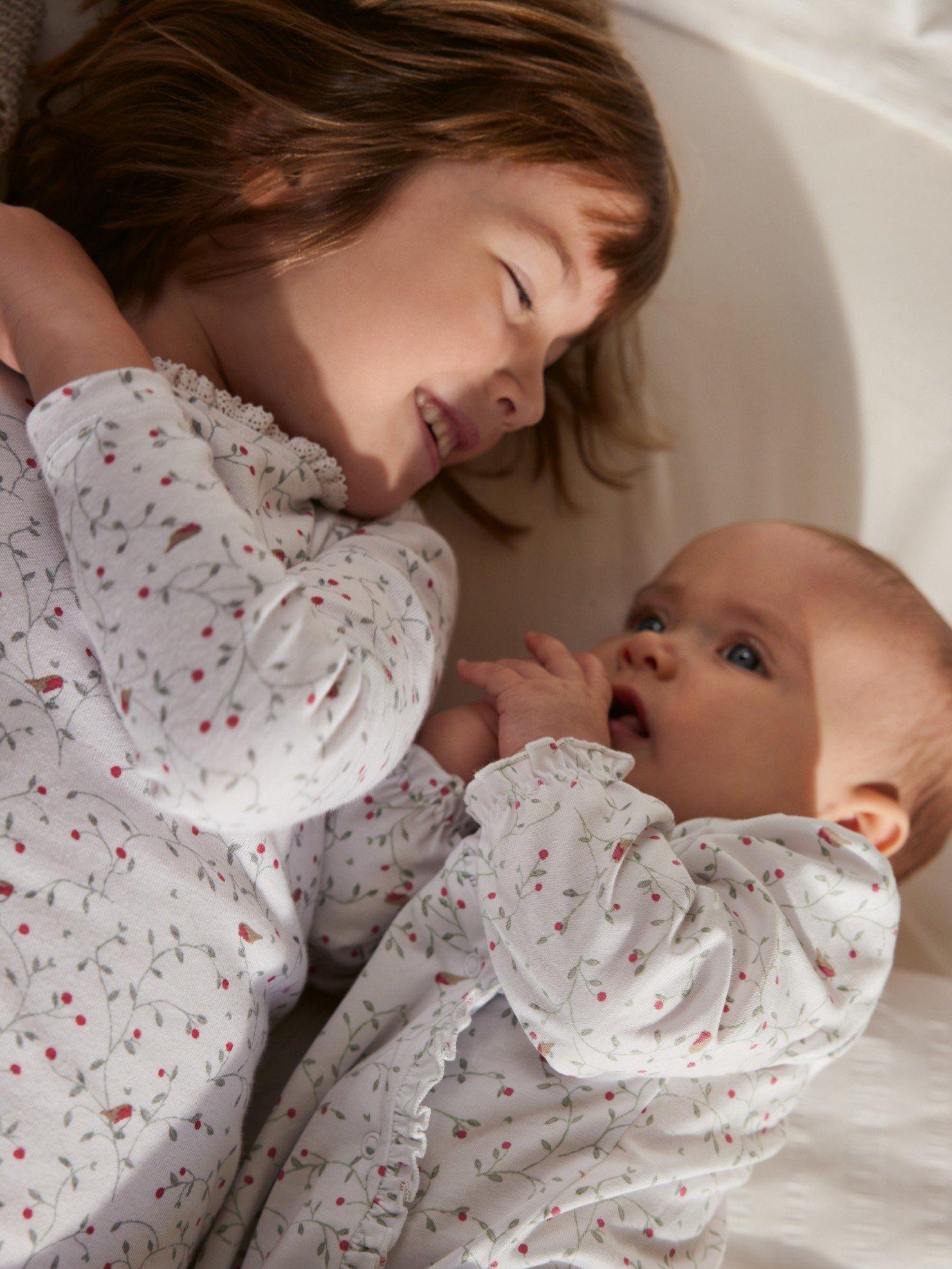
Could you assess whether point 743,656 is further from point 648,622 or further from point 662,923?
point 662,923

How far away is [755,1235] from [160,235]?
4.17 ft

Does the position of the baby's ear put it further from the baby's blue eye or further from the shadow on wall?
the shadow on wall

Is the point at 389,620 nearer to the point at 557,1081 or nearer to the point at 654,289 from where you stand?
the point at 557,1081

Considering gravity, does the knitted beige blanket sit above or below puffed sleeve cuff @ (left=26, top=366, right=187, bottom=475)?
above

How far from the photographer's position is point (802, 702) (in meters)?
1.17

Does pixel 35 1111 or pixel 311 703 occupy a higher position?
pixel 311 703

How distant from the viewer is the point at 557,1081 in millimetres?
1009

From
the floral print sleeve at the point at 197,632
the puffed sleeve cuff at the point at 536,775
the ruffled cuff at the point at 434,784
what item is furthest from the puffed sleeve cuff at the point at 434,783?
the floral print sleeve at the point at 197,632

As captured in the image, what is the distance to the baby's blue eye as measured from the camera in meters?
1.21

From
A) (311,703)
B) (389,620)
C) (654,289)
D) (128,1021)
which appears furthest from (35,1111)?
(654,289)

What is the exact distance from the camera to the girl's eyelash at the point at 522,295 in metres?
1.19

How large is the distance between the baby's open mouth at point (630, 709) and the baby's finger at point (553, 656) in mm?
60

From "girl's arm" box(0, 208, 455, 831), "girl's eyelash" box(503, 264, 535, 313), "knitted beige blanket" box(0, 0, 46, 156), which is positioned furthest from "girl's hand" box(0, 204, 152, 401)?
"girl's eyelash" box(503, 264, 535, 313)

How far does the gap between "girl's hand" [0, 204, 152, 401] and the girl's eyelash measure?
0.42 m
